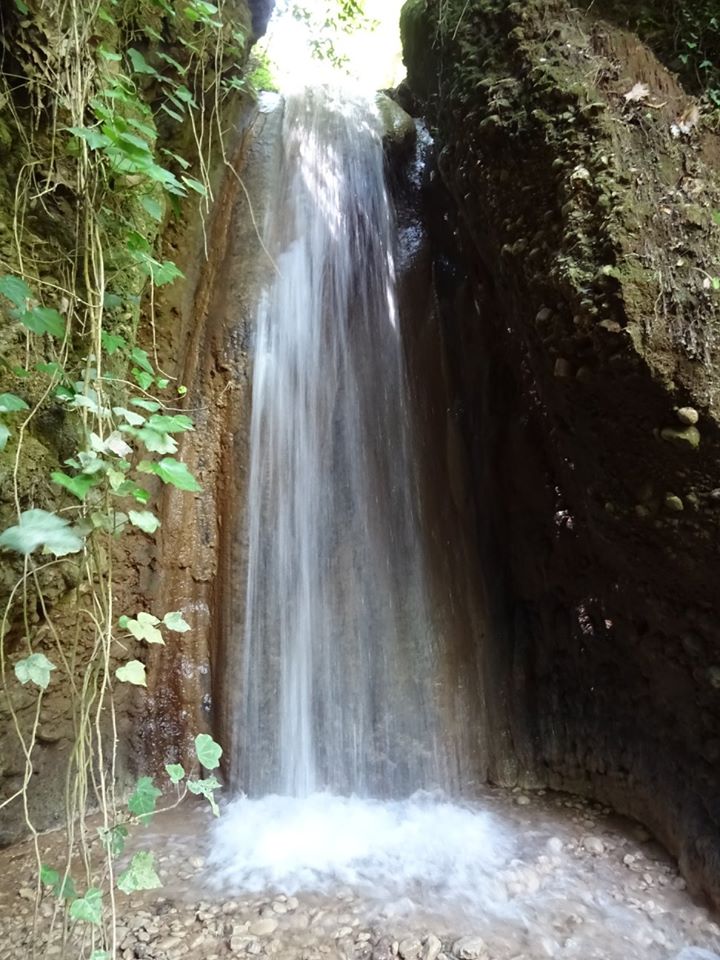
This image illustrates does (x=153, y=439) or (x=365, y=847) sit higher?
(x=153, y=439)

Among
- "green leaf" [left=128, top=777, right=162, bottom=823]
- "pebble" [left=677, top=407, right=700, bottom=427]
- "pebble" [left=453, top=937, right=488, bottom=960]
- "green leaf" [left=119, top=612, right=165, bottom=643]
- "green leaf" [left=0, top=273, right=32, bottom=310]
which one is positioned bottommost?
"pebble" [left=453, top=937, right=488, bottom=960]

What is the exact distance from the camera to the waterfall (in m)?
4.18

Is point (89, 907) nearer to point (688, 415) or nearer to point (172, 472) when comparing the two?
point (172, 472)

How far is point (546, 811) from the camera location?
3.72m

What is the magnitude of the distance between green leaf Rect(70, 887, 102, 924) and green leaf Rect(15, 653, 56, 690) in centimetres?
60

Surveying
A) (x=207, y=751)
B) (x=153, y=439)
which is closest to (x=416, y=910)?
(x=207, y=751)

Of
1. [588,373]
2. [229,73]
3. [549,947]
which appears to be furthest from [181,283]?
[549,947]

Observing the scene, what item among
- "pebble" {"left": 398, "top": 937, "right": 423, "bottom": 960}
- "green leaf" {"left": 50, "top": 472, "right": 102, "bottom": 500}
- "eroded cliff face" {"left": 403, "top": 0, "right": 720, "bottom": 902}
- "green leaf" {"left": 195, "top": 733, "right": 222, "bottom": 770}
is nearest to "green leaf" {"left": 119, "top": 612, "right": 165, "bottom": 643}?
"green leaf" {"left": 195, "top": 733, "right": 222, "bottom": 770}

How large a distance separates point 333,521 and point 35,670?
3.00 metres

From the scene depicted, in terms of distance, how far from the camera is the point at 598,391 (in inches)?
113

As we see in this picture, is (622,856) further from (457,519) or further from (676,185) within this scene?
(676,185)

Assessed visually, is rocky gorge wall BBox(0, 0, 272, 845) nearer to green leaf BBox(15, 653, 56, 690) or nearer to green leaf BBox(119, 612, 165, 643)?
green leaf BBox(15, 653, 56, 690)

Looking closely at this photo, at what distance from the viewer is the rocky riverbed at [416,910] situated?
2.49 meters

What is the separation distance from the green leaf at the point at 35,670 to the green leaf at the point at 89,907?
1.96ft
